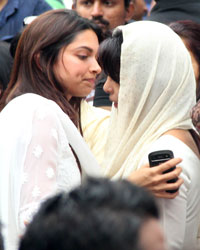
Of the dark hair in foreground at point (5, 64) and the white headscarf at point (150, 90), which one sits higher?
the white headscarf at point (150, 90)

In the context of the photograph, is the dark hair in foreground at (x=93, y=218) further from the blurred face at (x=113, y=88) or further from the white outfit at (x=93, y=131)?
the white outfit at (x=93, y=131)

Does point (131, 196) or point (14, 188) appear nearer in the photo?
point (131, 196)

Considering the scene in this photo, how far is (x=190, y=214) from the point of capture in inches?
104

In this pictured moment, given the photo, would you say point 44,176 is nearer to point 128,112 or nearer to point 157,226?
point 128,112

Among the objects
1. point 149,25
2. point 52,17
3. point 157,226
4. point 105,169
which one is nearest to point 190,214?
point 105,169

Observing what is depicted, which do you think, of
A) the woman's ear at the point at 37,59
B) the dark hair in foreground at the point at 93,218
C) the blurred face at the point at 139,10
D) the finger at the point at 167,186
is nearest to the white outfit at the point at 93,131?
the woman's ear at the point at 37,59

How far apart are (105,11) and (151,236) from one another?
4.21m

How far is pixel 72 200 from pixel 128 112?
1.75 metres

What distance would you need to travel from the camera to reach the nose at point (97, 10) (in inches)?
205

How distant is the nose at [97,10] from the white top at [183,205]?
2.68 metres

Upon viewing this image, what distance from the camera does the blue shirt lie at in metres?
5.09

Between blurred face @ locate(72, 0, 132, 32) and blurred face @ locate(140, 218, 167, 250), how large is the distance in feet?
13.5

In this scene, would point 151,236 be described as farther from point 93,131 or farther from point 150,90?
point 93,131

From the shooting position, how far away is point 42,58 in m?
3.07
